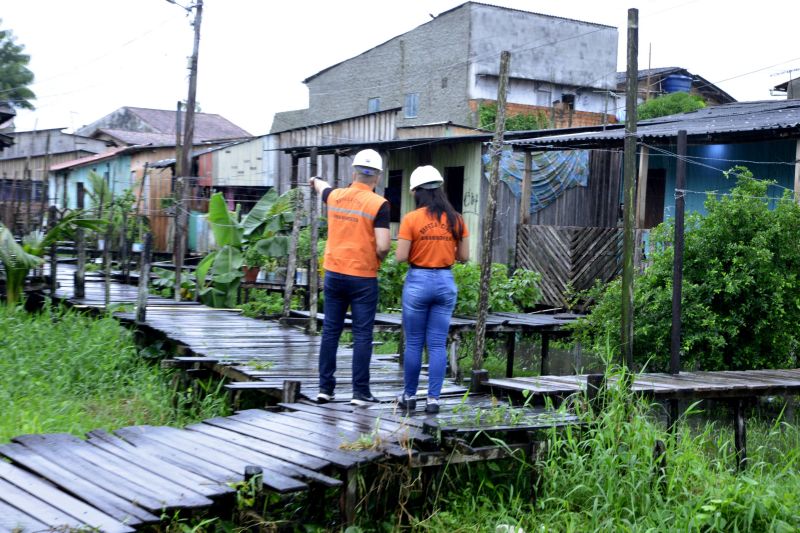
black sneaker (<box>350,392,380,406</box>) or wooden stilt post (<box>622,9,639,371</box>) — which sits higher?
wooden stilt post (<box>622,9,639,371</box>)

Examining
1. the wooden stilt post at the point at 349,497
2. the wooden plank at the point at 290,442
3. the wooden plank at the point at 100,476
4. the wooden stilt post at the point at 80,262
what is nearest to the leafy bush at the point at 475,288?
the wooden stilt post at the point at 80,262

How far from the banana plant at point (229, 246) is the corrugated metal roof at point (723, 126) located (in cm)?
420

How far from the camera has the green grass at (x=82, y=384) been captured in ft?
23.4

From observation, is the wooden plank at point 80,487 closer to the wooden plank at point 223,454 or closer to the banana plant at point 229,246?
the wooden plank at point 223,454

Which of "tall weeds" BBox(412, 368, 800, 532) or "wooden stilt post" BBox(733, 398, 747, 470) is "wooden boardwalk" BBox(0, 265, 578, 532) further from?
"wooden stilt post" BBox(733, 398, 747, 470)

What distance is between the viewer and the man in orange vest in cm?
623

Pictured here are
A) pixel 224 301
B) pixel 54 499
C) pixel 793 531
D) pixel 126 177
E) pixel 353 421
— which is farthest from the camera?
pixel 126 177

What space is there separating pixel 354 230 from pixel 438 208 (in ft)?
2.01

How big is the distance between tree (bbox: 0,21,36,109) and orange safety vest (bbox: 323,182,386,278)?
1602 inches

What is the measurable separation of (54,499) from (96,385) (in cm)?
453

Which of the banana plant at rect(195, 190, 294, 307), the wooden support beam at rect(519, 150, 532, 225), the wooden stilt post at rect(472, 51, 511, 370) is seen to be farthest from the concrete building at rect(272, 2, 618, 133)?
the wooden stilt post at rect(472, 51, 511, 370)

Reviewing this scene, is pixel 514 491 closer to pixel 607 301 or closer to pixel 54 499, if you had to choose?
pixel 54 499

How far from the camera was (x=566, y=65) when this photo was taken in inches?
1224

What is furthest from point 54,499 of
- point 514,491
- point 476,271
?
point 476,271
